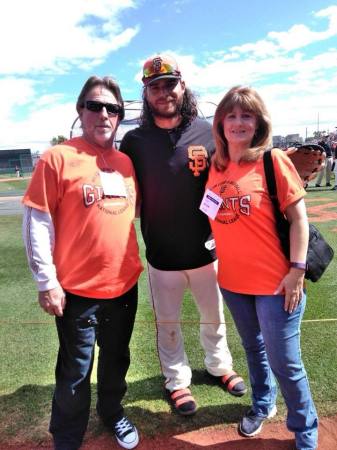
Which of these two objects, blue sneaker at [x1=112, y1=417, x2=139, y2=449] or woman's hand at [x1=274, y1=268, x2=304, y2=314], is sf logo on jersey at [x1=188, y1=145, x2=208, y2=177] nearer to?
woman's hand at [x1=274, y1=268, x2=304, y2=314]

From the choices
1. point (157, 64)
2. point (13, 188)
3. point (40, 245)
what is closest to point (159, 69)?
point (157, 64)

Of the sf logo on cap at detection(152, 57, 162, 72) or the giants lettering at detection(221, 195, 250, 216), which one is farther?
the sf logo on cap at detection(152, 57, 162, 72)

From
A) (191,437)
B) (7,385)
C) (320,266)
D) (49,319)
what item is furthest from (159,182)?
(49,319)

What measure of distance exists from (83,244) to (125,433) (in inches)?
52.8

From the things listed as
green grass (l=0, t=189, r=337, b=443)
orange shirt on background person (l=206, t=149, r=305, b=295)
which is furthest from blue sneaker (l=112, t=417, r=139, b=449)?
orange shirt on background person (l=206, t=149, r=305, b=295)

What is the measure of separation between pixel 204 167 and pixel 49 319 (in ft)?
9.52

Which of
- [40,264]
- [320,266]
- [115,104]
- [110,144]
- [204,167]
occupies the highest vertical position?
[115,104]

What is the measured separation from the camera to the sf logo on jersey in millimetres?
2707

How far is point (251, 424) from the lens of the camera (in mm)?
2598

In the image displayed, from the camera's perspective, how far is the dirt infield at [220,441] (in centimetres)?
250

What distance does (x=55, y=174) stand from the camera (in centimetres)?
215

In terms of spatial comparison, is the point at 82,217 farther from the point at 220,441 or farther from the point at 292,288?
the point at 220,441

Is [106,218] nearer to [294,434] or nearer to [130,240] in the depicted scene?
[130,240]

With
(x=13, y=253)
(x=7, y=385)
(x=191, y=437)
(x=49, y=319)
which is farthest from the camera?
(x=13, y=253)
